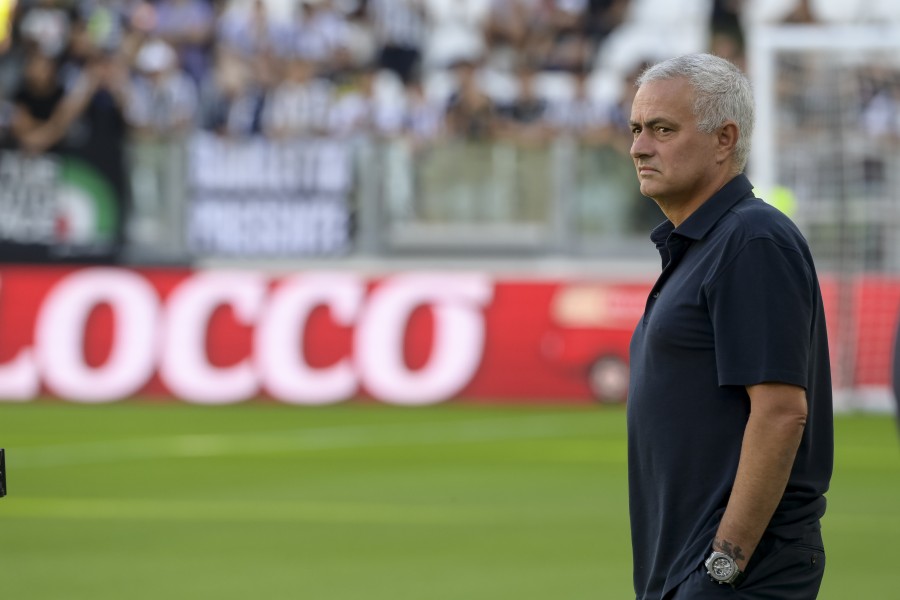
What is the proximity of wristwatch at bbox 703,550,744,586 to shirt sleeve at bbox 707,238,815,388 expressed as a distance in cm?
35

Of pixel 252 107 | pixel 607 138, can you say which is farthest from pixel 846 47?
pixel 252 107

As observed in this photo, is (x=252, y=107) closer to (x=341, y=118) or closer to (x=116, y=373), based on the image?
(x=341, y=118)

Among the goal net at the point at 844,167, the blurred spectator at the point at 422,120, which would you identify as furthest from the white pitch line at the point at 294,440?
the blurred spectator at the point at 422,120

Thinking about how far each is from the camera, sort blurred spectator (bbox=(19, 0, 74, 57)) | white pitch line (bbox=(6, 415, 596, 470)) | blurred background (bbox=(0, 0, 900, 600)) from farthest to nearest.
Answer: blurred spectator (bbox=(19, 0, 74, 57))
blurred background (bbox=(0, 0, 900, 600))
white pitch line (bbox=(6, 415, 596, 470))

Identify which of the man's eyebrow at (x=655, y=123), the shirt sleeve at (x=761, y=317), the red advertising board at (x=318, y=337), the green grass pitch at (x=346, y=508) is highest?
the man's eyebrow at (x=655, y=123)

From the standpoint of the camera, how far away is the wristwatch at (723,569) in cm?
314

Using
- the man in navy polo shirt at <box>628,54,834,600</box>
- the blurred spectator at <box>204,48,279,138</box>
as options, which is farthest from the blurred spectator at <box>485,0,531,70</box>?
the man in navy polo shirt at <box>628,54,834,600</box>

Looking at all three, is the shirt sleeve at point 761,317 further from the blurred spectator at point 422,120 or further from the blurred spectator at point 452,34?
the blurred spectator at point 452,34

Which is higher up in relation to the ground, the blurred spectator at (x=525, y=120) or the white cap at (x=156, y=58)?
the white cap at (x=156, y=58)

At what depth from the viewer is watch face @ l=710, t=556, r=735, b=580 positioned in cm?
315

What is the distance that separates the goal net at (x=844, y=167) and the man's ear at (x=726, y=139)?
13.7m

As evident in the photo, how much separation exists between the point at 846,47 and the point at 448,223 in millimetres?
5395

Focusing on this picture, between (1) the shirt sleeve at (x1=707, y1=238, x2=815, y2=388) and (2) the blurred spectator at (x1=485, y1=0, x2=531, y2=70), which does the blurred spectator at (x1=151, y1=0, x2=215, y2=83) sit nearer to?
(2) the blurred spectator at (x1=485, y1=0, x2=531, y2=70)

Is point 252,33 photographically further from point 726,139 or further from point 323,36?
point 726,139
